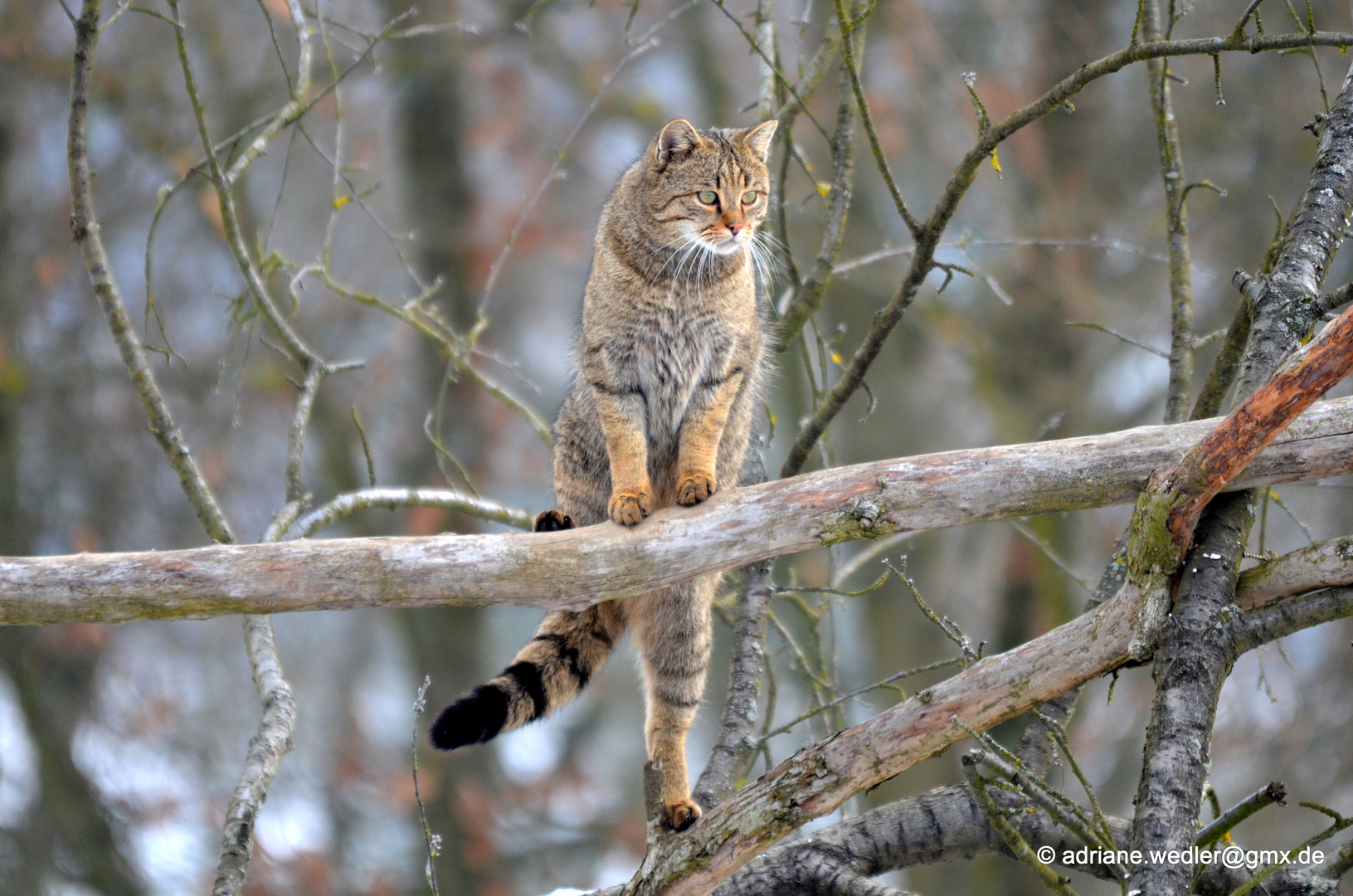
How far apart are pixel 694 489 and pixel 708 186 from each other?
1177 mm

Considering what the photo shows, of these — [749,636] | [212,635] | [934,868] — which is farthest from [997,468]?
[212,635]

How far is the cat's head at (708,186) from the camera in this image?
366 centimetres

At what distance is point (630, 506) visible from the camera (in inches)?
121

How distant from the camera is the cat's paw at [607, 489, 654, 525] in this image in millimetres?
3039

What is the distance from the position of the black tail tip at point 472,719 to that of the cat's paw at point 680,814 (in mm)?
621

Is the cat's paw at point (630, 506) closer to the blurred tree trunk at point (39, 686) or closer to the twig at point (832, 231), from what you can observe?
the twig at point (832, 231)

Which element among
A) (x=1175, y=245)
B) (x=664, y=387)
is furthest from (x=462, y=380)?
(x=1175, y=245)

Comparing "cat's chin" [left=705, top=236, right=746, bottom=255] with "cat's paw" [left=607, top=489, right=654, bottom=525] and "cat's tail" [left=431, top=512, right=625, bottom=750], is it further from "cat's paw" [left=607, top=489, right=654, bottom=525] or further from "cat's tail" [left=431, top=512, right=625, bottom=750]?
"cat's tail" [left=431, top=512, right=625, bottom=750]

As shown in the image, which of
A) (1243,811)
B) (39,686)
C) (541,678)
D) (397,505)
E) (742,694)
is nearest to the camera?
(1243,811)

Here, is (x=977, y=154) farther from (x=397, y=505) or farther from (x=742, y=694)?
(x=397, y=505)

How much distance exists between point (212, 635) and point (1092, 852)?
25.8 feet

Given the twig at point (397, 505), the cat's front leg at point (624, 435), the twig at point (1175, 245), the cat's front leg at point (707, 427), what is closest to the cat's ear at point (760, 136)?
the cat's front leg at point (707, 427)

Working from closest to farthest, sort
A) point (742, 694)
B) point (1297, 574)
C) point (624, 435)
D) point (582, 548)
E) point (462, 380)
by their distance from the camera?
1. point (1297, 574)
2. point (582, 548)
3. point (624, 435)
4. point (742, 694)
5. point (462, 380)

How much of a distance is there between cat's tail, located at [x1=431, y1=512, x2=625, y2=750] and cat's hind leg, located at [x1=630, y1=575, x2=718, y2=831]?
11 cm
